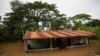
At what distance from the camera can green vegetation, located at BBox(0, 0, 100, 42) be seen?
28562 millimetres

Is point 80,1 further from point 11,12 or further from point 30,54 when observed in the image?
point 30,54

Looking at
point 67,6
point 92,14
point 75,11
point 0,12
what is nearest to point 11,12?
point 0,12

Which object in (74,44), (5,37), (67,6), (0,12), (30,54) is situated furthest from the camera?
(67,6)

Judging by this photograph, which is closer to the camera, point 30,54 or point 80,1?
point 30,54

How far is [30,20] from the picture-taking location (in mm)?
29922

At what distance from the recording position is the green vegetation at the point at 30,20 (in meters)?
28.6

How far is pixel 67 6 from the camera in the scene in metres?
34.0

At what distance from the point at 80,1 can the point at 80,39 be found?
12469 mm

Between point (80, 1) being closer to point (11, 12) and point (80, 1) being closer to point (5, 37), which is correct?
point (11, 12)

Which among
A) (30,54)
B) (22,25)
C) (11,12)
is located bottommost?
(30,54)

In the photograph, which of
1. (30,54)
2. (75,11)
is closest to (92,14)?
(75,11)

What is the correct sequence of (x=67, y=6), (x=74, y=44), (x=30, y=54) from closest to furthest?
(x=30, y=54), (x=74, y=44), (x=67, y=6)

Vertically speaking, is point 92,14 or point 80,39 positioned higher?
point 92,14

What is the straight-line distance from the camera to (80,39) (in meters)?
21.5
